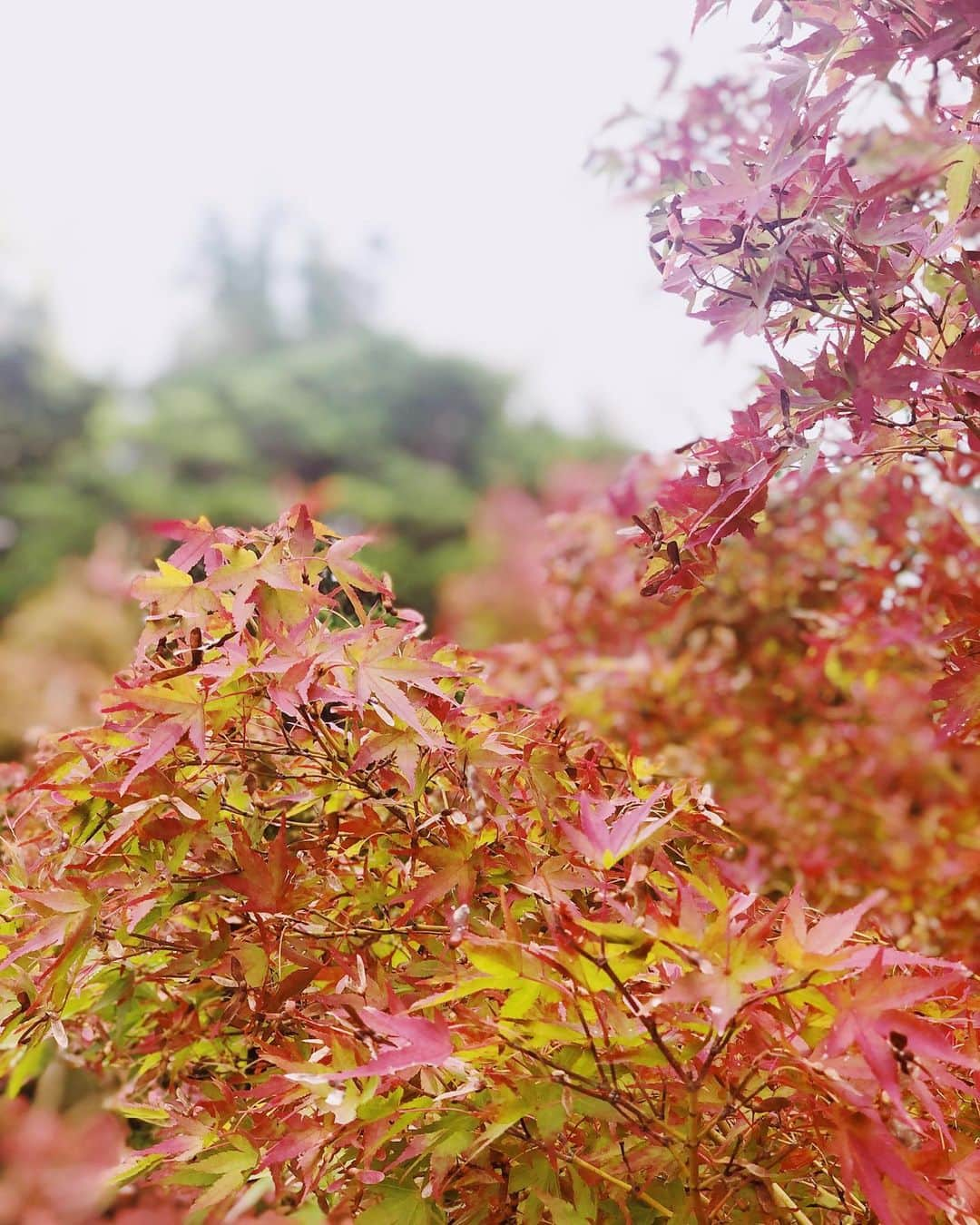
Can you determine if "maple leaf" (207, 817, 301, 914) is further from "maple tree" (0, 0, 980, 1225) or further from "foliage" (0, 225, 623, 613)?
"foliage" (0, 225, 623, 613)

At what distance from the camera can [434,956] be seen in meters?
0.89

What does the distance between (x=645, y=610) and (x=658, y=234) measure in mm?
1657

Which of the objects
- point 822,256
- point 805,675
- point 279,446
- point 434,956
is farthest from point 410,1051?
point 279,446

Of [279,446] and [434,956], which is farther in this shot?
[279,446]

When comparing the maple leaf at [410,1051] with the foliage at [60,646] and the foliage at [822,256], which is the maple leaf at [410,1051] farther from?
the foliage at [60,646]

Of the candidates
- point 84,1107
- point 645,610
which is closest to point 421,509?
point 645,610

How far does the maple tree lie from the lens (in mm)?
667

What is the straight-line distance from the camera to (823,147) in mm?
854

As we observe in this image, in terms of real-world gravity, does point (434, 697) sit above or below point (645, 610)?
below

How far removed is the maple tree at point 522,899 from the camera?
0.67 m

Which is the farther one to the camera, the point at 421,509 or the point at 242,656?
the point at 421,509

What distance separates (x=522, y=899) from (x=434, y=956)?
9 centimetres

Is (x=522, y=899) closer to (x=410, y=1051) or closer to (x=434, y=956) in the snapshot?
(x=434, y=956)

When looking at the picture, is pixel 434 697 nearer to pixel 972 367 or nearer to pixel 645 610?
pixel 972 367
